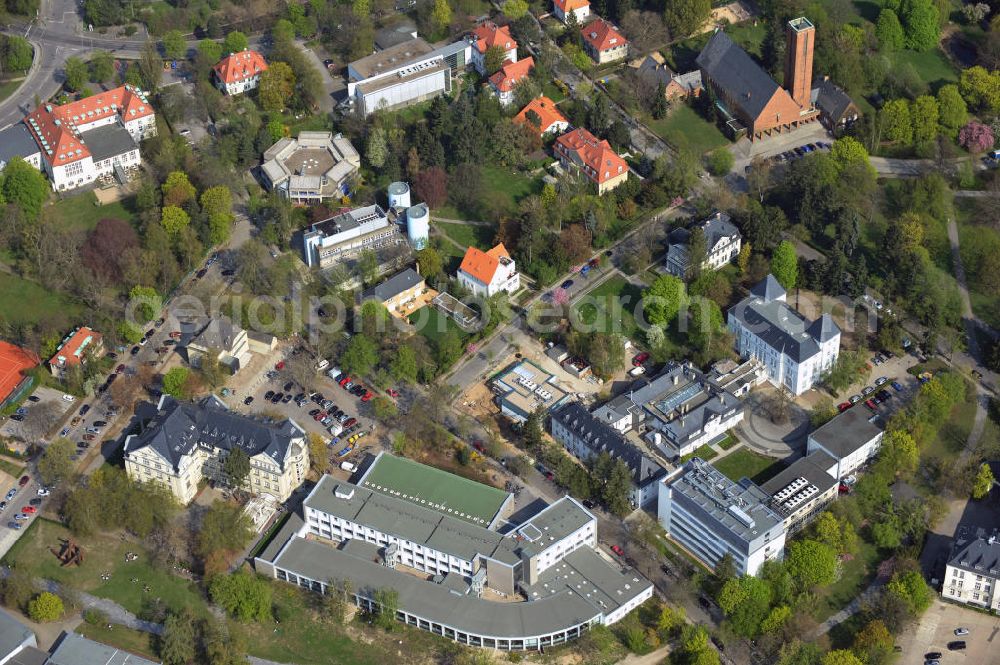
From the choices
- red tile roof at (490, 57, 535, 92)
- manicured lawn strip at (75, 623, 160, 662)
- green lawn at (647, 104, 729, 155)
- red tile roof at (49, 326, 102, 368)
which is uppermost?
red tile roof at (490, 57, 535, 92)

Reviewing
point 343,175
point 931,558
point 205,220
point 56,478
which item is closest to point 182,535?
point 56,478

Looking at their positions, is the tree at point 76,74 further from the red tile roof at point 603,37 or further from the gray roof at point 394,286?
the red tile roof at point 603,37

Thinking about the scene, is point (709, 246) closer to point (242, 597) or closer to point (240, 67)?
point (242, 597)

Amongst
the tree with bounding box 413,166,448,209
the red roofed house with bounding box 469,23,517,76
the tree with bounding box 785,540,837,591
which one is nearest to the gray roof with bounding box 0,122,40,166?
the tree with bounding box 413,166,448,209

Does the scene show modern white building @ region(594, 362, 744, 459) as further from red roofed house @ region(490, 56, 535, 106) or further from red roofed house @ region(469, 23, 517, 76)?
red roofed house @ region(469, 23, 517, 76)

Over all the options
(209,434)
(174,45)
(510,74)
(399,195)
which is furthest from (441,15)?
(209,434)

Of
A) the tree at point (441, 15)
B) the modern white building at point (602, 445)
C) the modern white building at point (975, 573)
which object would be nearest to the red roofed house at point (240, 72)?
the tree at point (441, 15)

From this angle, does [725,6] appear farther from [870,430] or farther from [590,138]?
[870,430]
